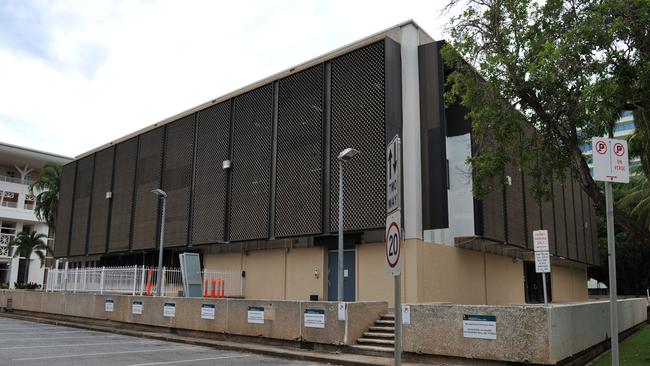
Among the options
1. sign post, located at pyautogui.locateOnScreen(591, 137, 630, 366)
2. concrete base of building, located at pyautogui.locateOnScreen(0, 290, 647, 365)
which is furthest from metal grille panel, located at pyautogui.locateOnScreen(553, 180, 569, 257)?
sign post, located at pyautogui.locateOnScreen(591, 137, 630, 366)

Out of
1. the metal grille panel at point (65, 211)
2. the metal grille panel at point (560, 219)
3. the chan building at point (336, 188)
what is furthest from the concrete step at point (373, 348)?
the metal grille panel at point (65, 211)

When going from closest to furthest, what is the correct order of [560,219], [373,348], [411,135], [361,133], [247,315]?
[373,348]
[247,315]
[411,135]
[361,133]
[560,219]

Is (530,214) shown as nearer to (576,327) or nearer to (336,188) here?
(336,188)

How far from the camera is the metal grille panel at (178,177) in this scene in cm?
2741

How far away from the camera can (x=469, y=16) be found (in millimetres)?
14742

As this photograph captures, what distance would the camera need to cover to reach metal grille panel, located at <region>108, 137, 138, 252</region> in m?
32.1

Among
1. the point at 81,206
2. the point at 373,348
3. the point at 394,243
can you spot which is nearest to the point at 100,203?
the point at 81,206

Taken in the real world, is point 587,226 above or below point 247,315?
above

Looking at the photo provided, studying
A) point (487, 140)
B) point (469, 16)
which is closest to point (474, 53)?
point (469, 16)

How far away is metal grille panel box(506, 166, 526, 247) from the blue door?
7.53 m

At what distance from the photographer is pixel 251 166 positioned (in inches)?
947

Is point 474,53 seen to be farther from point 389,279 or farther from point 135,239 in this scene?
point 135,239

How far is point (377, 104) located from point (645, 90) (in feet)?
30.1

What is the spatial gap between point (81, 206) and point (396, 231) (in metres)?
36.6
